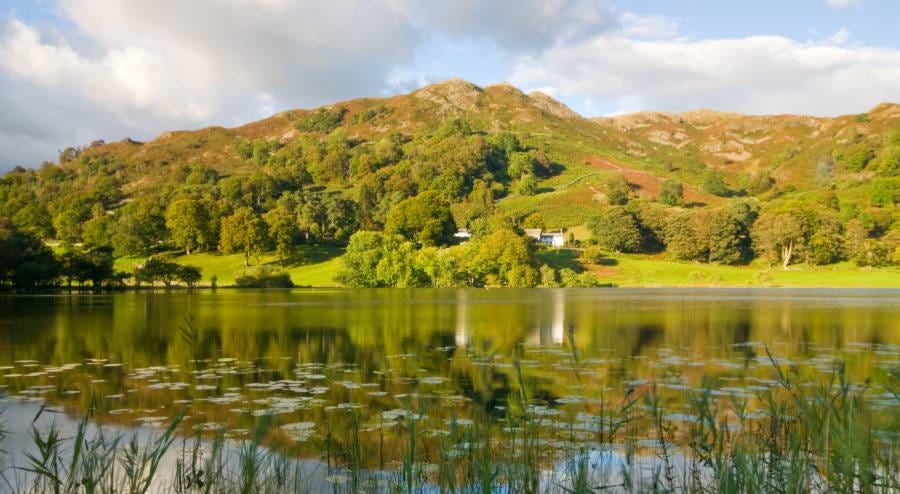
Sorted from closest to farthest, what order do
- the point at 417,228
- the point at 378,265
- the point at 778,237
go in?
the point at 378,265 → the point at 778,237 → the point at 417,228

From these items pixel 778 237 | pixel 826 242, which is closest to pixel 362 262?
pixel 778 237

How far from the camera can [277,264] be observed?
4811 inches

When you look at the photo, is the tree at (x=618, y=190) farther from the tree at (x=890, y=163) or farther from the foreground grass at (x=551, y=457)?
the foreground grass at (x=551, y=457)

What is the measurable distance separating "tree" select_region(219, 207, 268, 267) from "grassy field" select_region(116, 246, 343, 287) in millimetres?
2015

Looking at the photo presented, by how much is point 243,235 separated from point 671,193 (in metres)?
97.8

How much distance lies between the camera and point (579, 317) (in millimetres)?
41969

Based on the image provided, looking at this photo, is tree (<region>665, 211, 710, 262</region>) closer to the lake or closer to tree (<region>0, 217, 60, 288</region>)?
the lake

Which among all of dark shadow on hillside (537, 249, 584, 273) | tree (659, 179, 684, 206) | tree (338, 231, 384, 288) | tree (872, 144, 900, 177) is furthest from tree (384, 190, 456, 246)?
tree (872, 144, 900, 177)

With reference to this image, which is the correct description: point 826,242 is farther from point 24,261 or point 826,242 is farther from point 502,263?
point 24,261

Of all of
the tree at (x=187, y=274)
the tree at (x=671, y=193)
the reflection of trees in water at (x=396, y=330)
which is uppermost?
the tree at (x=671, y=193)

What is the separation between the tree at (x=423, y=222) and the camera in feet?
422

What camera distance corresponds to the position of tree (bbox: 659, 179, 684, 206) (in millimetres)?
159500

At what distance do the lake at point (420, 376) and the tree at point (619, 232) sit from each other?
85044 millimetres

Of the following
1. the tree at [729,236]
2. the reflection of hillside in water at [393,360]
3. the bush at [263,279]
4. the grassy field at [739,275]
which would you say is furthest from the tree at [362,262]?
the reflection of hillside in water at [393,360]
